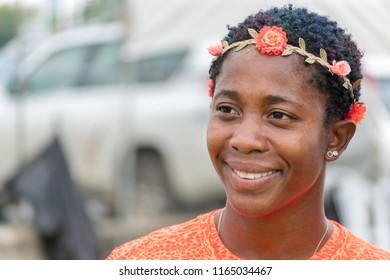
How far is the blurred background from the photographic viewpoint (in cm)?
538

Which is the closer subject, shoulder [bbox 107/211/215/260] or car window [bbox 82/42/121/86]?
shoulder [bbox 107/211/215/260]

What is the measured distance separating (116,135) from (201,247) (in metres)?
3.37

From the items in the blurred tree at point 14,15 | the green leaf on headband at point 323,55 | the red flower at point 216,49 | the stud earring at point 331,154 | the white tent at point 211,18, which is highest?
the blurred tree at point 14,15

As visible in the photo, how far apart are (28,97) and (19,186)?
709mm

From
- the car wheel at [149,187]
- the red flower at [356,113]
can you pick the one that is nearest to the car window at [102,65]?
the car wheel at [149,187]

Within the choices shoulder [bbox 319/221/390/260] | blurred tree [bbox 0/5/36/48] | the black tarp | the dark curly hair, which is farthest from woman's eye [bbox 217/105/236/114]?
blurred tree [bbox 0/5/36/48]

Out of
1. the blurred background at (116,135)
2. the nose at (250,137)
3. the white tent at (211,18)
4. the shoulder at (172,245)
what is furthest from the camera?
the blurred background at (116,135)

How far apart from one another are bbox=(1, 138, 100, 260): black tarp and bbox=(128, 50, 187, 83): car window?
1.99 ft

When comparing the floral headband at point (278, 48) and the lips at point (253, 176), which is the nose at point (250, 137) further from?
the floral headband at point (278, 48)

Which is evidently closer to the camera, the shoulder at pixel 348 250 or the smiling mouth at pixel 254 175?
the smiling mouth at pixel 254 175

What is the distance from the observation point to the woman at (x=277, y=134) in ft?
7.14

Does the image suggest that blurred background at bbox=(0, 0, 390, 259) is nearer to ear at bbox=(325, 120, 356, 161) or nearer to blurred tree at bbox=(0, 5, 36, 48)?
blurred tree at bbox=(0, 5, 36, 48)

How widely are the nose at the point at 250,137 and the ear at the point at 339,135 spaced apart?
0.63 ft

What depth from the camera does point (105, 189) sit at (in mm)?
5715
